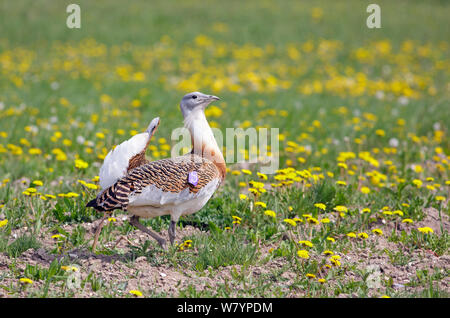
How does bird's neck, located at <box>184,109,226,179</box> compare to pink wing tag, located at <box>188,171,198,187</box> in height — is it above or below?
above

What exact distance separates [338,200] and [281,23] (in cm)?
1127

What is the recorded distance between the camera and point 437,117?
834 centimetres

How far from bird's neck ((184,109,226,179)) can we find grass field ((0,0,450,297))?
447 mm

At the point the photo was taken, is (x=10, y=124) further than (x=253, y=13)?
No

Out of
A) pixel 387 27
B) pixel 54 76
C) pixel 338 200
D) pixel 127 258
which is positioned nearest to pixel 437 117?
pixel 338 200

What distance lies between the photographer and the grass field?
4055mm

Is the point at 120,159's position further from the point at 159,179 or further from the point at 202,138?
the point at 202,138

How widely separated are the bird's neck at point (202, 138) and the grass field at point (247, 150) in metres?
0.45

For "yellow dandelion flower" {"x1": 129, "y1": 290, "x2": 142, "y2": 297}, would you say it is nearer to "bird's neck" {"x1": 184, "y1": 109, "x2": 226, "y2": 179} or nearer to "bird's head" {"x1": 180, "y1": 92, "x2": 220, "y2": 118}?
"bird's neck" {"x1": 184, "y1": 109, "x2": 226, "y2": 179}

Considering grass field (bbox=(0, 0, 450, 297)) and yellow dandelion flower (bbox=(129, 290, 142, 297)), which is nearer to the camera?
yellow dandelion flower (bbox=(129, 290, 142, 297))

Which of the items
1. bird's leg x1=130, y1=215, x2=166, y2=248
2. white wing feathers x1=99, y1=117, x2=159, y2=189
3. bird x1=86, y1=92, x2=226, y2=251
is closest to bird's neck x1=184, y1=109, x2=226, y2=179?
bird x1=86, y1=92, x2=226, y2=251
